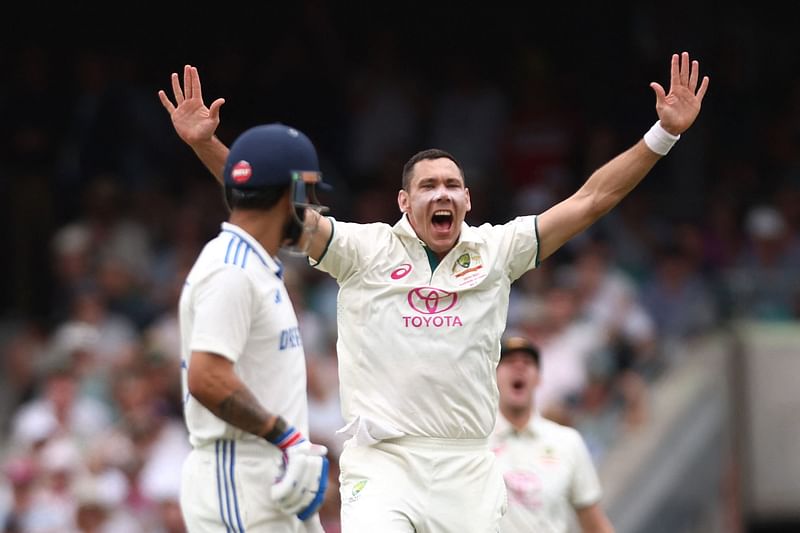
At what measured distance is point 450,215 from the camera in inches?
281

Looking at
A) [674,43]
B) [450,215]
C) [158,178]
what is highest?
[674,43]

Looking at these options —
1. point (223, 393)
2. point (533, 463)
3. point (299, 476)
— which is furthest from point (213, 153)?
point (533, 463)

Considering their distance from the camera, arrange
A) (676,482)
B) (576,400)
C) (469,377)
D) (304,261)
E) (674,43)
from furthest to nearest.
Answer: (674,43)
(304,261)
(676,482)
(576,400)
(469,377)

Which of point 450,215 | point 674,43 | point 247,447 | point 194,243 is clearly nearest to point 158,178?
point 194,243

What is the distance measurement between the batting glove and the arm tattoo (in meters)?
0.10

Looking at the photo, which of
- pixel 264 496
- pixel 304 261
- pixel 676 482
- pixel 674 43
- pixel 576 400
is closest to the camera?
pixel 264 496

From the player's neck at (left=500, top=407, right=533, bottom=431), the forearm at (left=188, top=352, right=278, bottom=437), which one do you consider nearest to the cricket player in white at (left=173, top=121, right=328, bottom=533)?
the forearm at (left=188, top=352, right=278, bottom=437)

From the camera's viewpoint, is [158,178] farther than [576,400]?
Yes

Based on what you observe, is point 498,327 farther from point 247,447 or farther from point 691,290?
point 691,290

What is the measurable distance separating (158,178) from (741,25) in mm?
5853

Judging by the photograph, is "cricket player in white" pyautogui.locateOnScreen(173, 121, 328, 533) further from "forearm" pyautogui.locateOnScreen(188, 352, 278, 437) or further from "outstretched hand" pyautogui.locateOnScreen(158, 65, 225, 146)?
"outstretched hand" pyautogui.locateOnScreen(158, 65, 225, 146)

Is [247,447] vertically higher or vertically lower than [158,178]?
lower

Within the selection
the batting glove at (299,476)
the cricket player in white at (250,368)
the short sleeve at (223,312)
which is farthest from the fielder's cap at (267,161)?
the batting glove at (299,476)

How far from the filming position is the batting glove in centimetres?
576
